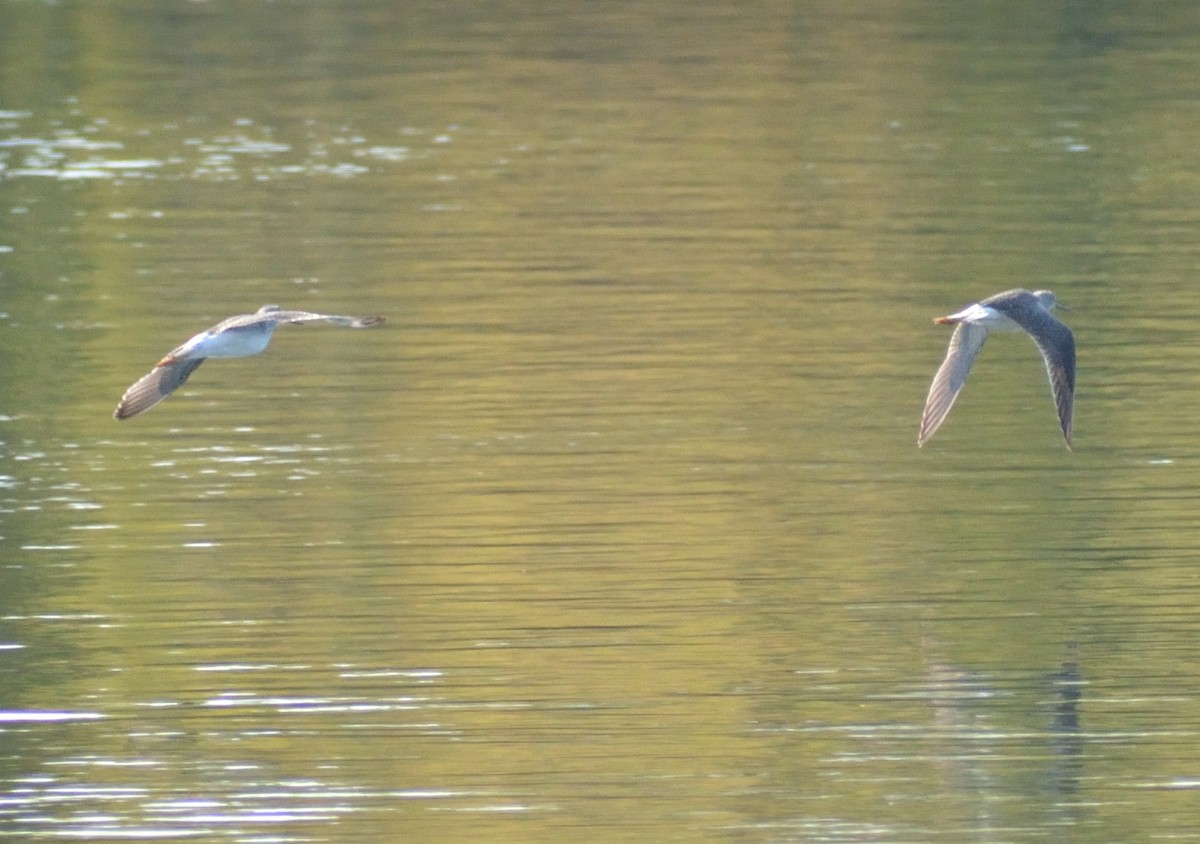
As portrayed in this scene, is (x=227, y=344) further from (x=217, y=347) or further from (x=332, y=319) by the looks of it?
(x=332, y=319)

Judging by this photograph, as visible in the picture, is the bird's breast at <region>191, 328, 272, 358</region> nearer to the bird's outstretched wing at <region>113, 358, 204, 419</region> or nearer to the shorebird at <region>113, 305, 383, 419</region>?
the shorebird at <region>113, 305, 383, 419</region>

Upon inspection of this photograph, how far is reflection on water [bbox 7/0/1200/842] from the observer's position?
12180 millimetres

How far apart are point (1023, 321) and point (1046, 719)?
104 inches

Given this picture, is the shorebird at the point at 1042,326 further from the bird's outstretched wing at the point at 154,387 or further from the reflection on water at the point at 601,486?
the bird's outstretched wing at the point at 154,387

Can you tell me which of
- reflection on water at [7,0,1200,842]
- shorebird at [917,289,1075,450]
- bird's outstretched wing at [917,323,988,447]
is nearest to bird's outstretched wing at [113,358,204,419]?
reflection on water at [7,0,1200,842]

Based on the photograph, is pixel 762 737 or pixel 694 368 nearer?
pixel 762 737

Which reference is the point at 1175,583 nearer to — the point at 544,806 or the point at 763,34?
the point at 544,806

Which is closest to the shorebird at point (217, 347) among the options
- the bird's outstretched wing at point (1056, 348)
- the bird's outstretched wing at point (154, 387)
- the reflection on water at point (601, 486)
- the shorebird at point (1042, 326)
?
the bird's outstretched wing at point (154, 387)

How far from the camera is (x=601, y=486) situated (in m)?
17.1

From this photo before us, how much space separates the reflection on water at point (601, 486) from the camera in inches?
480

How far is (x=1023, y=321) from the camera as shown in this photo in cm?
1428

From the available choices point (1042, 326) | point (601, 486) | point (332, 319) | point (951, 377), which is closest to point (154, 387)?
point (332, 319)

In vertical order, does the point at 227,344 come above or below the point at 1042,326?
above

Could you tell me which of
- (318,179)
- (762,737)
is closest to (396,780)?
(762,737)
